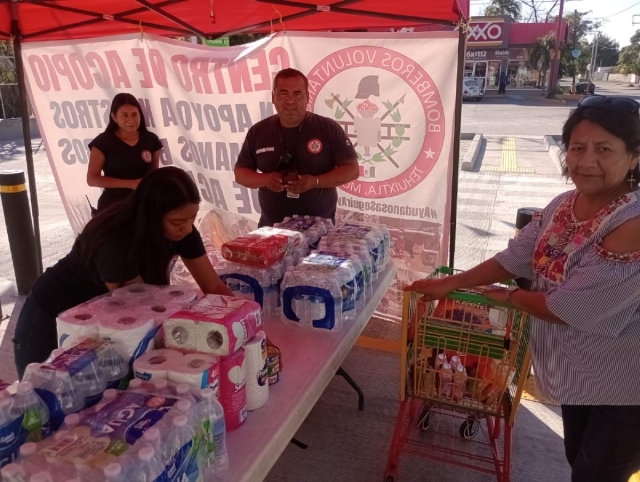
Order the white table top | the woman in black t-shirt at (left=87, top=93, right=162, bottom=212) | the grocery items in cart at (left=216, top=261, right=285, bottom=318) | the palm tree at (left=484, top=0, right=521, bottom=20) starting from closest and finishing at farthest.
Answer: the white table top, the grocery items in cart at (left=216, top=261, right=285, bottom=318), the woman in black t-shirt at (left=87, top=93, right=162, bottom=212), the palm tree at (left=484, top=0, right=521, bottom=20)

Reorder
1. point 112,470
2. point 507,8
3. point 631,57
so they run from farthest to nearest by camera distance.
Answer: point 631,57, point 507,8, point 112,470

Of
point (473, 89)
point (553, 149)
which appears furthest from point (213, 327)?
point (473, 89)

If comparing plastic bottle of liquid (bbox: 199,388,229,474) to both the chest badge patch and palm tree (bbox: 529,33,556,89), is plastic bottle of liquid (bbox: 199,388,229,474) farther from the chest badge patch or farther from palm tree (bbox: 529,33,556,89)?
palm tree (bbox: 529,33,556,89)

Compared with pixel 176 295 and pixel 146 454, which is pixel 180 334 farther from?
pixel 146 454

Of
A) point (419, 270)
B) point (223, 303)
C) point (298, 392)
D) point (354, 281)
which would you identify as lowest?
point (419, 270)

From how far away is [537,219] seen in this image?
213 centimetres

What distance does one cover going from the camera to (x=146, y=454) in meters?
1.11

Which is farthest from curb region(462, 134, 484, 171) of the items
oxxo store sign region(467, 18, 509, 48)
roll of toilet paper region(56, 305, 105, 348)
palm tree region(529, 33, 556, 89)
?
→ palm tree region(529, 33, 556, 89)

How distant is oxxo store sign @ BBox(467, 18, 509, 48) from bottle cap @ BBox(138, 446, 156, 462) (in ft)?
123

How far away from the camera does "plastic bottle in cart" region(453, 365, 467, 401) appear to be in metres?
2.15

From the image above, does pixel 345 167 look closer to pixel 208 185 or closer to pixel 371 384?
pixel 371 384

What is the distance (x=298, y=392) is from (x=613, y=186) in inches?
49.6

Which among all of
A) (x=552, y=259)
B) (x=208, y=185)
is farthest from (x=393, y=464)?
(x=208, y=185)

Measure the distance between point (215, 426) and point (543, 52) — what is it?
137 ft
